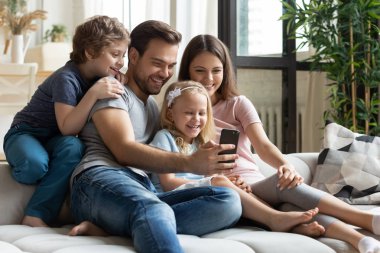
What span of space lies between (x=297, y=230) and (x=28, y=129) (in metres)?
1.02

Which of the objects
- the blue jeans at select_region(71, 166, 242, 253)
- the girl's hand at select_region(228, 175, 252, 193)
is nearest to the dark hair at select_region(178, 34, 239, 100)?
the girl's hand at select_region(228, 175, 252, 193)

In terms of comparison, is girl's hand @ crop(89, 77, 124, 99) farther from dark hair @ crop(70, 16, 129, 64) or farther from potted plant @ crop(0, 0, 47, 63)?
potted plant @ crop(0, 0, 47, 63)

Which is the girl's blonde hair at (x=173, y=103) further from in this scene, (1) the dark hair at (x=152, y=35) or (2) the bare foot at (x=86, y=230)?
(2) the bare foot at (x=86, y=230)

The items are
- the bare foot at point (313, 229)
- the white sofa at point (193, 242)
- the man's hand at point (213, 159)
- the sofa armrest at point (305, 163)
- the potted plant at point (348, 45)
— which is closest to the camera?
the white sofa at point (193, 242)

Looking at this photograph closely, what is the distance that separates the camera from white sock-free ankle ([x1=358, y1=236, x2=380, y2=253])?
199cm

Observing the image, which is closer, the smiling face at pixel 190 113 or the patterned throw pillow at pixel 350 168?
the smiling face at pixel 190 113

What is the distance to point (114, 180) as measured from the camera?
2176 mm

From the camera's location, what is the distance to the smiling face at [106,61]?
2520 millimetres

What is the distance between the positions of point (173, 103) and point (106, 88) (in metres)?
0.32

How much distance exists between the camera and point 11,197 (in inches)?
94.9

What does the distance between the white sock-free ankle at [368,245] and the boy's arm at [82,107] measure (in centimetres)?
94

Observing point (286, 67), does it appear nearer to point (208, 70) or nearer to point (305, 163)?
point (305, 163)

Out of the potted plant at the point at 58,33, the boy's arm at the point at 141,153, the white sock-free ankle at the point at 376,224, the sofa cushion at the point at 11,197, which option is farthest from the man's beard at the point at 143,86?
the potted plant at the point at 58,33

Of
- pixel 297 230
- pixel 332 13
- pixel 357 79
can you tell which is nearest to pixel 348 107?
pixel 357 79
